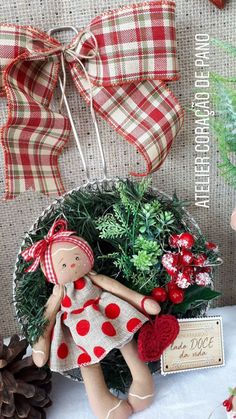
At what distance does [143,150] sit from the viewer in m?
0.72

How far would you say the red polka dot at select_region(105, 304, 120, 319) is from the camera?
0.64 meters

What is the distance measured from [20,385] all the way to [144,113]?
0.45 metres

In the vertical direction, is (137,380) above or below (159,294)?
below

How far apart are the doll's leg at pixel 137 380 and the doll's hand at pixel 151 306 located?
0.19 feet

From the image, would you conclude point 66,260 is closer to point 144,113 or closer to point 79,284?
point 79,284

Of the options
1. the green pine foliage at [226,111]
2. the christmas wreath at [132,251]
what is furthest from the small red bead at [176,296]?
the green pine foliage at [226,111]

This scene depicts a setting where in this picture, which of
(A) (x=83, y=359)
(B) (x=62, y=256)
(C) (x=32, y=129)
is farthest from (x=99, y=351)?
(C) (x=32, y=129)

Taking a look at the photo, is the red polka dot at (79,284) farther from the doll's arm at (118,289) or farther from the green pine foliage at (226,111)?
the green pine foliage at (226,111)

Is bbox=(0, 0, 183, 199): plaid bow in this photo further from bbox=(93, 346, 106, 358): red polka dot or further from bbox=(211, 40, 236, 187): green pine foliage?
bbox=(93, 346, 106, 358): red polka dot

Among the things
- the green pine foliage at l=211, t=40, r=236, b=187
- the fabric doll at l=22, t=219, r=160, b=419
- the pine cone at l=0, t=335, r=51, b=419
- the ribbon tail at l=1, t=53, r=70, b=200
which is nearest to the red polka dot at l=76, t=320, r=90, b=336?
the fabric doll at l=22, t=219, r=160, b=419

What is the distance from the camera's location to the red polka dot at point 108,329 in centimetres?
62

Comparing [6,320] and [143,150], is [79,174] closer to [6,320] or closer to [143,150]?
[143,150]

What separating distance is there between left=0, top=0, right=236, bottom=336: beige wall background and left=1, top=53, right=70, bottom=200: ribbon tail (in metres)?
0.05

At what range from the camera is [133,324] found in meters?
0.63
